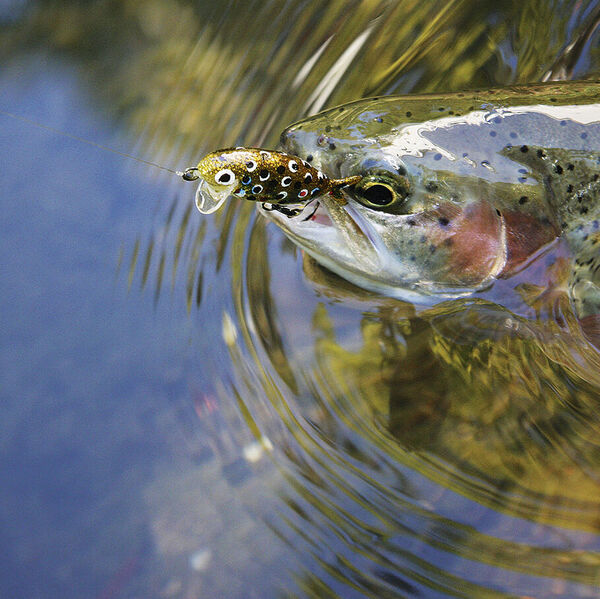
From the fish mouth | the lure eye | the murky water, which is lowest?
the murky water

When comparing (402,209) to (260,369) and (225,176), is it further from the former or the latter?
(260,369)

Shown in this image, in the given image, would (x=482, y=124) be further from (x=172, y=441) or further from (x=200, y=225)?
(x=172, y=441)

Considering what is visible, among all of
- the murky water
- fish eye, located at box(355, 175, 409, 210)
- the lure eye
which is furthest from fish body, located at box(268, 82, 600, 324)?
the lure eye

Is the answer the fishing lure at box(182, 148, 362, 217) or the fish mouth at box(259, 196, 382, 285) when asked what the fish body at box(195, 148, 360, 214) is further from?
the fish mouth at box(259, 196, 382, 285)

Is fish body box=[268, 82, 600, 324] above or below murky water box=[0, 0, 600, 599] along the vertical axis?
above

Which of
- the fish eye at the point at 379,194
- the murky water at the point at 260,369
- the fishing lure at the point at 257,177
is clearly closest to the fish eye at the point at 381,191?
the fish eye at the point at 379,194

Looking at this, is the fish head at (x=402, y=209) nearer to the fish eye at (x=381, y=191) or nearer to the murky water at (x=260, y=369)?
the fish eye at (x=381, y=191)

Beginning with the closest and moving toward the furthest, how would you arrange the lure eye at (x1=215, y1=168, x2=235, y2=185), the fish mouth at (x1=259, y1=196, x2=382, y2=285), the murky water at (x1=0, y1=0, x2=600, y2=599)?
the lure eye at (x1=215, y1=168, x2=235, y2=185), the murky water at (x1=0, y1=0, x2=600, y2=599), the fish mouth at (x1=259, y1=196, x2=382, y2=285)

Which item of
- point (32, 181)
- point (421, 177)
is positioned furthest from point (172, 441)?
point (32, 181)
